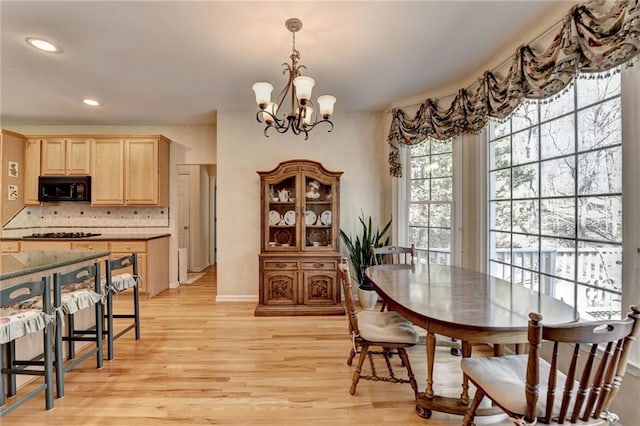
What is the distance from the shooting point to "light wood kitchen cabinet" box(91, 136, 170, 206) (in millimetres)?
4523

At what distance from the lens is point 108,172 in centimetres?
454

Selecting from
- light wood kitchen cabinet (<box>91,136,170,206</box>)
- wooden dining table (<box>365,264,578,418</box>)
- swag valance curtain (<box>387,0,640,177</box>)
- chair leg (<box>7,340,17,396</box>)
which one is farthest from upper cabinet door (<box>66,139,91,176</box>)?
swag valance curtain (<box>387,0,640,177</box>)

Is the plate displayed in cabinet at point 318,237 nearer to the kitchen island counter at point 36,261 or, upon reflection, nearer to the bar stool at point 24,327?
the kitchen island counter at point 36,261

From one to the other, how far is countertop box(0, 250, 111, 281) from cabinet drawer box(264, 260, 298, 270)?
5.49 feet

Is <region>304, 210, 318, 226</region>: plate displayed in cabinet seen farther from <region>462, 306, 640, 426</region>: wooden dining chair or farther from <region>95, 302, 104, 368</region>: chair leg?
<region>462, 306, 640, 426</region>: wooden dining chair

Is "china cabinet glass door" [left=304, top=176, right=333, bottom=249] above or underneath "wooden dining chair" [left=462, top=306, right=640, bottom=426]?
above

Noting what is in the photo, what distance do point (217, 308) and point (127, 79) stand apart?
2816 millimetres

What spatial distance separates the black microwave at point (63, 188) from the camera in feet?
14.8

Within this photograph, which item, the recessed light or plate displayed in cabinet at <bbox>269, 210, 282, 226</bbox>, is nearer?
the recessed light

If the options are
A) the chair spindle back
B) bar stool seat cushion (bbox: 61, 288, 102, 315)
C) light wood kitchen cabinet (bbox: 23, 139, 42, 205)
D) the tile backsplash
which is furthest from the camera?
the tile backsplash

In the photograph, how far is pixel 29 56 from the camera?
8.89 ft

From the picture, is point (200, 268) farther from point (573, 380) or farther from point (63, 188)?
point (573, 380)

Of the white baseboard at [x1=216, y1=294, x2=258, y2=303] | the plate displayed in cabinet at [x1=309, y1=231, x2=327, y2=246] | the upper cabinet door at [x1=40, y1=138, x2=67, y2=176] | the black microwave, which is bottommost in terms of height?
the white baseboard at [x1=216, y1=294, x2=258, y2=303]

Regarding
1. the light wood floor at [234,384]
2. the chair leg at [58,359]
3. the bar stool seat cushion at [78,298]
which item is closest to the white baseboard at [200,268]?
the light wood floor at [234,384]
